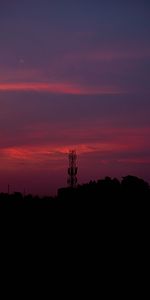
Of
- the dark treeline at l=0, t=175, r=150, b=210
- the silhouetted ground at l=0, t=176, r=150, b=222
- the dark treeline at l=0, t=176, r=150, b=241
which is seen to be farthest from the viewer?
the dark treeline at l=0, t=175, r=150, b=210

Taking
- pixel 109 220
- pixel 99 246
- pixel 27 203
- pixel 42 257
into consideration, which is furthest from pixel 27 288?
pixel 27 203

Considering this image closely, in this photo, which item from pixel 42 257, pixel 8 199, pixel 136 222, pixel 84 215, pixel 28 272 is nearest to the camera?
pixel 28 272

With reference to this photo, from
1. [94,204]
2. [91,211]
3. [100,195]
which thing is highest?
[100,195]

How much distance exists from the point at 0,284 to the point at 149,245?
26.3 ft

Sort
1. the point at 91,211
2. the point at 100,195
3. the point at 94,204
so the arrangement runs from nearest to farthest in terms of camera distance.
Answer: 1. the point at 91,211
2. the point at 94,204
3. the point at 100,195

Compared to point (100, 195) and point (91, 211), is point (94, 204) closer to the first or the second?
point (91, 211)

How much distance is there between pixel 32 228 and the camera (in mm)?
27391

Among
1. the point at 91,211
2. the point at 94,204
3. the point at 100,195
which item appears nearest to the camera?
the point at 91,211

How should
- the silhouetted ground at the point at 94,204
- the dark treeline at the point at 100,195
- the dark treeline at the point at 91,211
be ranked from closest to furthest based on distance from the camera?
1. the dark treeline at the point at 91,211
2. the silhouetted ground at the point at 94,204
3. the dark treeline at the point at 100,195

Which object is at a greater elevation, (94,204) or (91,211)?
(94,204)

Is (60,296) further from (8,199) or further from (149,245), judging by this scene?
(8,199)

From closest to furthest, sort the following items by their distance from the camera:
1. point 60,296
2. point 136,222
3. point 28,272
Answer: point 60,296
point 28,272
point 136,222

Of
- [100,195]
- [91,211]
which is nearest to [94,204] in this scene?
[91,211]

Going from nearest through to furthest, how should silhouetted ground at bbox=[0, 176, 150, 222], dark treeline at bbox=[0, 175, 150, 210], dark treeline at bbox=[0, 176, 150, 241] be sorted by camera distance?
dark treeline at bbox=[0, 176, 150, 241]
silhouetted ground at bbox=[0, 176, 150, 222]
dark treeline at bbox=[0, 175, 150, 210]
